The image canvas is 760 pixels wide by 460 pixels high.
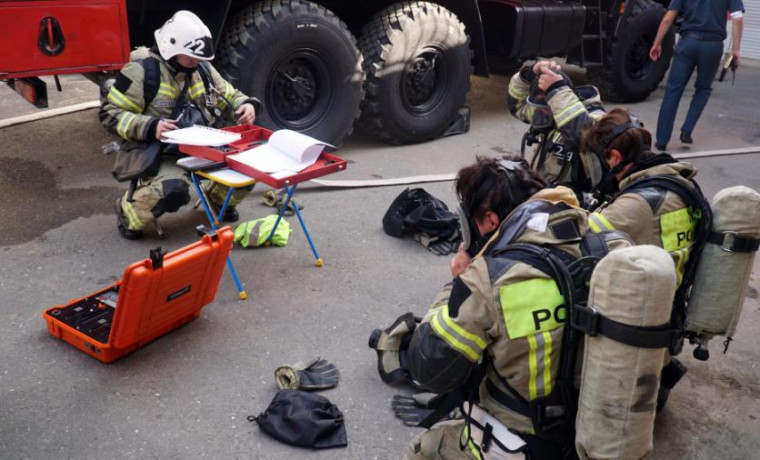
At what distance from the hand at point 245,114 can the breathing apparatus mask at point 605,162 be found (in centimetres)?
230

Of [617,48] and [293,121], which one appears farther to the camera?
[617,48]

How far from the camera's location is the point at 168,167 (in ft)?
15.5

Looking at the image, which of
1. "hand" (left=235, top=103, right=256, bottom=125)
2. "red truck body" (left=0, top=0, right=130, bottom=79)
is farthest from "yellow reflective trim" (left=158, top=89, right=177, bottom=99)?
"red truck body" (left=0, top=0, right=130, bottom=79)

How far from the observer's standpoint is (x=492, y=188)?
2.34 metres

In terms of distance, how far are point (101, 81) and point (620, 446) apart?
458 cm

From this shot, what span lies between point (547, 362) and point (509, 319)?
19 centimetres

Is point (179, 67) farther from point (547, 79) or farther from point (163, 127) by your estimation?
point (547, 79)

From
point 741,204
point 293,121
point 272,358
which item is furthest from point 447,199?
point 741,204

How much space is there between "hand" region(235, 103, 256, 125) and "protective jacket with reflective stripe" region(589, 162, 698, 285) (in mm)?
2616

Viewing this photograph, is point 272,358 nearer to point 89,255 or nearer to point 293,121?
point 89,255

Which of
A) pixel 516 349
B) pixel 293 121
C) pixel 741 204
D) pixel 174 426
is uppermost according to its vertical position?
pixel 741 204

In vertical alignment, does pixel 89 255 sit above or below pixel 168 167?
below

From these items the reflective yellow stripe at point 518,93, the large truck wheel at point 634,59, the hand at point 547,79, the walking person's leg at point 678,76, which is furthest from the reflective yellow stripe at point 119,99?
the large truck wheel at point 634,59

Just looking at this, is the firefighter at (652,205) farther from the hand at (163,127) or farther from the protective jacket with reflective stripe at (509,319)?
the hand at (163,127)
